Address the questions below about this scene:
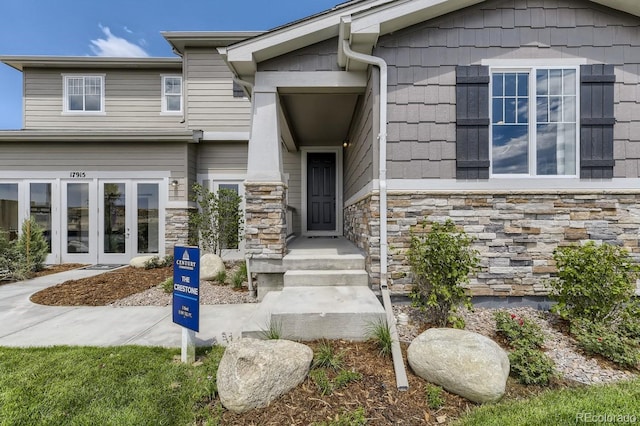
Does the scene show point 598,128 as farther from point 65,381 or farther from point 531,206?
point 65,381

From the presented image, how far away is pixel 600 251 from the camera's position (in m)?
3.20

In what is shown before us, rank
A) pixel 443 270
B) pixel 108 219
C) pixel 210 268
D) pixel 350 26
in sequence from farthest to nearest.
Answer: pixel 108 219 < pixel 210 268 < pixel 350 26 < pixel 443 270

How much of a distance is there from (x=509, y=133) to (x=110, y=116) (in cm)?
1043

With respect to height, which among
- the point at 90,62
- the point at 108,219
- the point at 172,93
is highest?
the point at 90,62

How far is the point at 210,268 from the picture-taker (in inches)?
226

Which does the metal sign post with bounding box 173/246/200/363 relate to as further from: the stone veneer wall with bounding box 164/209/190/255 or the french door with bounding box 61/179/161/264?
the french door with bounding box 61/179/161/264

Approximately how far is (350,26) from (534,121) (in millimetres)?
2704

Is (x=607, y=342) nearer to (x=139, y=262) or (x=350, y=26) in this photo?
(x=350, y=26)

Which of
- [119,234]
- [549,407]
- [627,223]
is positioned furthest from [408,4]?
[119,234]

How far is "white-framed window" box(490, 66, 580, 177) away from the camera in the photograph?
3926 millimetres

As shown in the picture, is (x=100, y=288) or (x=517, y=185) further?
(x=100, y=288)

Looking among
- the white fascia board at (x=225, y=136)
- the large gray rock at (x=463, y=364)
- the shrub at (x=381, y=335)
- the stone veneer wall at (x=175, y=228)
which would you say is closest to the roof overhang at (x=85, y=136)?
the white fascia board at (x=225, y=136)

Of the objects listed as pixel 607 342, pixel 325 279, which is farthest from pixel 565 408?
pixel 325 279

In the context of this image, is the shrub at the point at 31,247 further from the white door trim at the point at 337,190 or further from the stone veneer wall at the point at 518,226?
the stone veneer wall at the point at 518,226
